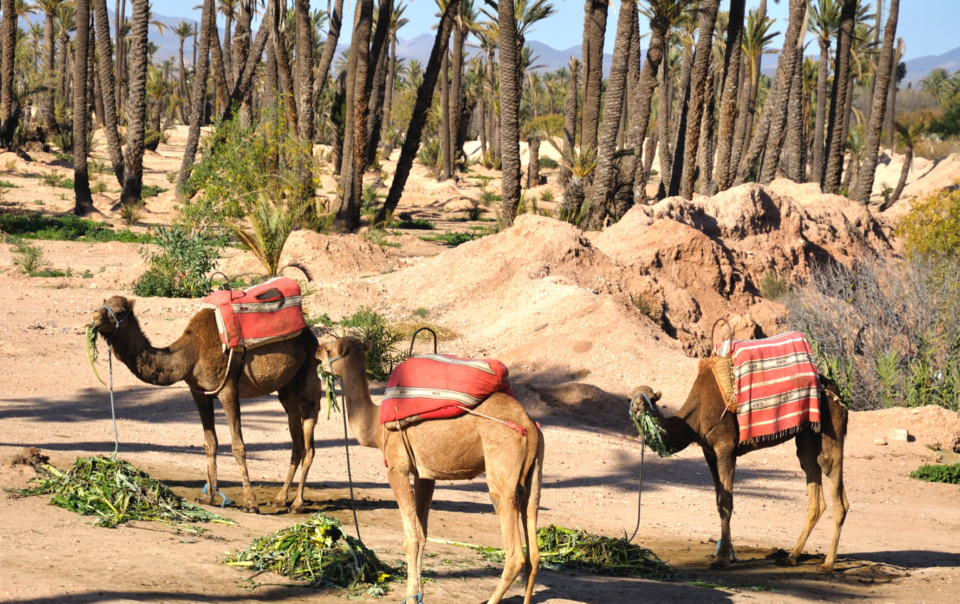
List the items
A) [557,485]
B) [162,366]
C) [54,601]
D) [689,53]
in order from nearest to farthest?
[54,601], [162,366], [557,485], [689,53]

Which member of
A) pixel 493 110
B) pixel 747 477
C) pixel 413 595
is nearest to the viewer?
pixel 413 595

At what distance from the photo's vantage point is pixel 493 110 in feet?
175

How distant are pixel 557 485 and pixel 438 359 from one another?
4788 millimetres

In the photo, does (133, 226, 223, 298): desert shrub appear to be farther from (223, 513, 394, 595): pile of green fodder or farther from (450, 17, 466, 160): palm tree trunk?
(450, 17, 466, 160): palm tree trunk

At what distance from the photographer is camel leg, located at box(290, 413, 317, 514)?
7.15m

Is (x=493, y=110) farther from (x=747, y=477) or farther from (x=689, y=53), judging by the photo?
(x=747, y=477)

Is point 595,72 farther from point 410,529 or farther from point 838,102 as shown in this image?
point 410,529

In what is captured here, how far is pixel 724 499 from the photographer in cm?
671

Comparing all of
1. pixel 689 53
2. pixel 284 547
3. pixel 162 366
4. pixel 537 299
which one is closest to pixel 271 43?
pixel 537 299

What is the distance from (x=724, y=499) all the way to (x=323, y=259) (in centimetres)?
1366

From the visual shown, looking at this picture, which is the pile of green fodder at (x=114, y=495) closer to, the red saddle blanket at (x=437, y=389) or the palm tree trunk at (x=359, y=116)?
the red saddle blanket at (x=437, y=389)

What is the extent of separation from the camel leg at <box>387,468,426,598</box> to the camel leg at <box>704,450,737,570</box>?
268cm

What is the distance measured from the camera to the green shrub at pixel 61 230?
870 inches

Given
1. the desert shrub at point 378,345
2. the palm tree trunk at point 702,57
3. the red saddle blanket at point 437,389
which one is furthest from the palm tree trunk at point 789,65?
the red saddle blanket at point 437,389
